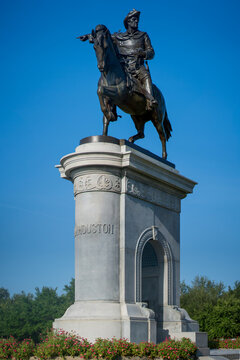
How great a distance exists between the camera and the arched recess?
15.8m

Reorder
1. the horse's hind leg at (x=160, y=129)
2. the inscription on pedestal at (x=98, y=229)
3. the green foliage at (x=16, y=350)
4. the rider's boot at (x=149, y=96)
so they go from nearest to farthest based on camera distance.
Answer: the green foliage at (x=16, y=350) < the inscription on pedestal at (x=98, y=229) < the rider's boot at (x=149, y=96) < the horse's hind leg at (x=160, y=129)

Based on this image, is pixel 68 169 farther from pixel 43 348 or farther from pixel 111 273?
pixel 43 348

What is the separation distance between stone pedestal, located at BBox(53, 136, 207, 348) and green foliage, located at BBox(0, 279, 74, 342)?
34172 millimetres

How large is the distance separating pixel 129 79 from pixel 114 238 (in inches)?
207

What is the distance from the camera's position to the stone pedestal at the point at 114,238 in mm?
14617

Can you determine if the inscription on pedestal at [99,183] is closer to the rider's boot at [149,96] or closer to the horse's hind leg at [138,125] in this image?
the rider's boot at [149,96]

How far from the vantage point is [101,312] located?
14.5 metres

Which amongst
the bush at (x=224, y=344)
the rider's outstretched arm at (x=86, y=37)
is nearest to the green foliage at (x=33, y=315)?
the bush at (x=224, y=344)

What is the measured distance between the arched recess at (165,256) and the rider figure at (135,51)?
418 centimetres

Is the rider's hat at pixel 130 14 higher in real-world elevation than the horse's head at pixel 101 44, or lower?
higher

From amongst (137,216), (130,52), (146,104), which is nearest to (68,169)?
(137,216)

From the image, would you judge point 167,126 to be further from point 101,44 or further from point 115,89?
point 101,44

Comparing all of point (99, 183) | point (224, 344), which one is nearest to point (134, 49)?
point (99, 183)

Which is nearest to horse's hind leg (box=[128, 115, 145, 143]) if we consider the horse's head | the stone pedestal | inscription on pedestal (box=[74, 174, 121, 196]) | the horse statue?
the horse statue
